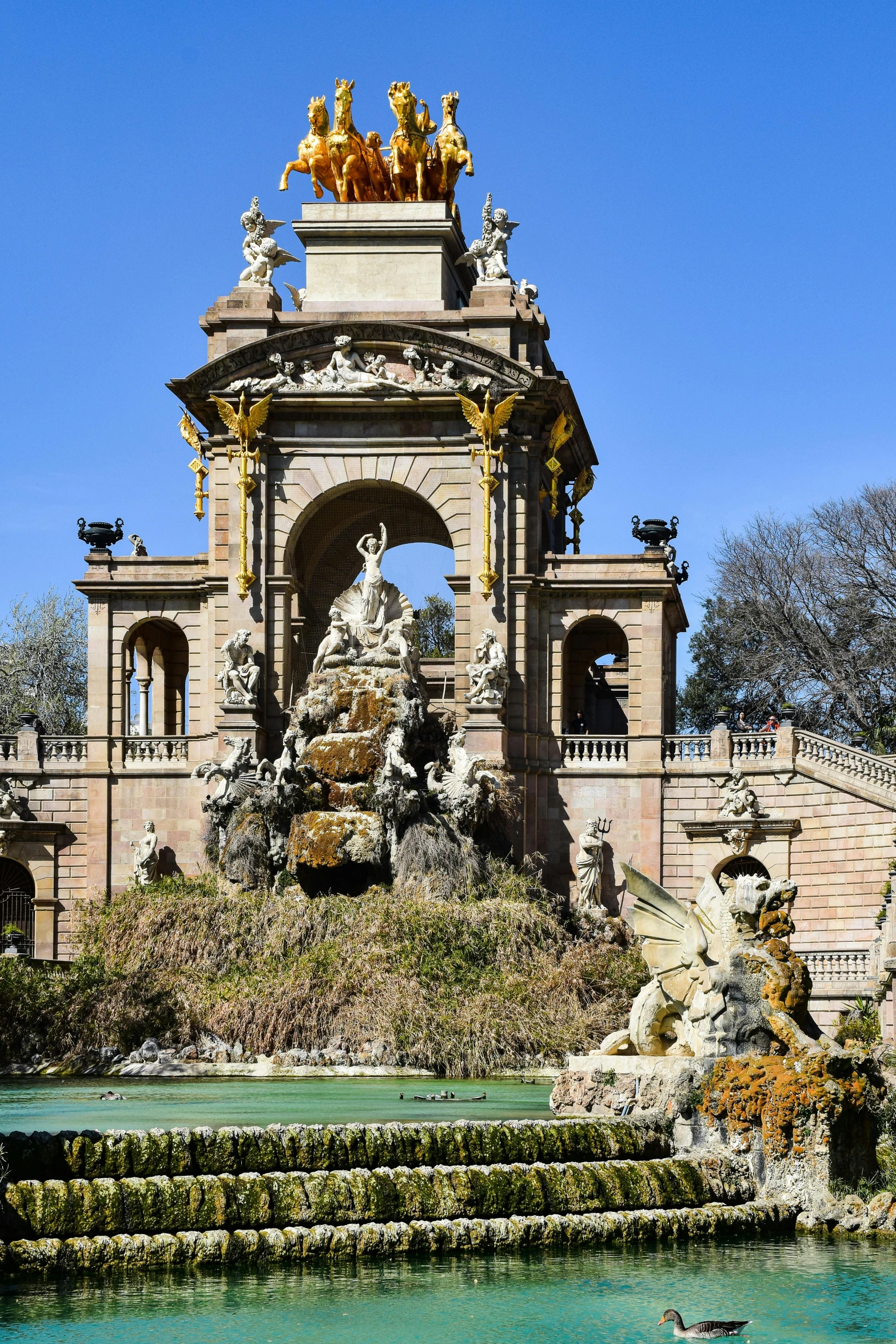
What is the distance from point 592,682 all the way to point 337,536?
7458mm

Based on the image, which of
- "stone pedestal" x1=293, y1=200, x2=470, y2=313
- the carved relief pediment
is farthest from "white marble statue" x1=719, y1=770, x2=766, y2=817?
"stone pedestal" x1=293, y1=200, x2=470, y2=313

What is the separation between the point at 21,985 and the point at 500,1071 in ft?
28.4

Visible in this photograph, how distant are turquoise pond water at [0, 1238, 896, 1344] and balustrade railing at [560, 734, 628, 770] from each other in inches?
1113

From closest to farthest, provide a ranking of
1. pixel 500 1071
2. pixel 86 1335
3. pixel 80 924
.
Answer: pixel 86 1335
pixel 500 1071
pixel 80 924

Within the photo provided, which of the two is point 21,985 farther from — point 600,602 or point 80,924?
point 600,602

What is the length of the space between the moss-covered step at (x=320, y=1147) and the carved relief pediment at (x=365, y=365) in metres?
27.9

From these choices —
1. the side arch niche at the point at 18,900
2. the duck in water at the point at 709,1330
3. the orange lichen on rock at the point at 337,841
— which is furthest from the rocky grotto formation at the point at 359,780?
the duck in water at the point at 709,1330

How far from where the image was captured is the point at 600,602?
165 ft

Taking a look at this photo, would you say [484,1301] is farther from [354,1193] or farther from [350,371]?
[350,371]

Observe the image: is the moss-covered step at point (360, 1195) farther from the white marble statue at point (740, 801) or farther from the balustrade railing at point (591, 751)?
the balustrade railing at point (591, 751)

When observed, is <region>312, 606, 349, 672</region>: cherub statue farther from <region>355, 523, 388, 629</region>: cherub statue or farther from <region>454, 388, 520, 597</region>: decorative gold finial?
<region>454, 388, 520, 597</region>: decorative gold finial

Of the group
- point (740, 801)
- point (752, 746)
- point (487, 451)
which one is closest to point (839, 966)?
point (740, 801)

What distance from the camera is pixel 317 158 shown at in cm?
5400

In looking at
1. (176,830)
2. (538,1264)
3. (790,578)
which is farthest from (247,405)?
(538,1264)
